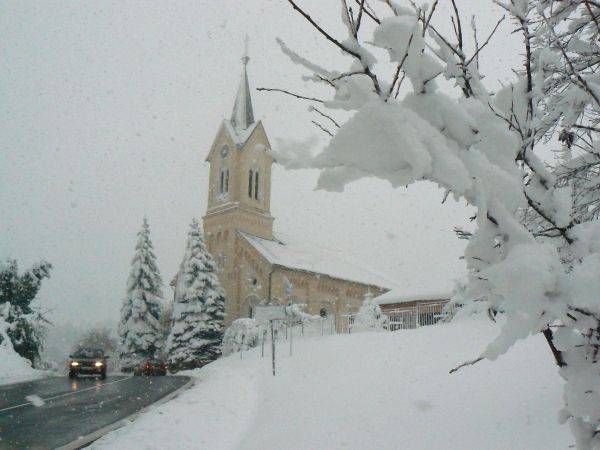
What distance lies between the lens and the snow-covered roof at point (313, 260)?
39.1 meters

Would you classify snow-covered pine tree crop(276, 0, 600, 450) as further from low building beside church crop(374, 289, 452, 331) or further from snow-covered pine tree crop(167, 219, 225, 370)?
snow-covered pine tree crop(167, 219, 225, 370)

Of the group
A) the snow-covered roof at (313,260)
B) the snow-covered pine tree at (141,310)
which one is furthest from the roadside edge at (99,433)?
the snow-covered pine tree at (141,310)

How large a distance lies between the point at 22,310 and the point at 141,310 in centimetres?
1201

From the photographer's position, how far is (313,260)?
43.0 metres

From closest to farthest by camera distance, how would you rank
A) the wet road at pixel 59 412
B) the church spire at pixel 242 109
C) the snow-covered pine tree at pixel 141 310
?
the wet road at pixel 59 412
the snow-covered pine tree at pixel 141 310
the church spire at pixel 242 109

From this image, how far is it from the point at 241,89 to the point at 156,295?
2222 cm

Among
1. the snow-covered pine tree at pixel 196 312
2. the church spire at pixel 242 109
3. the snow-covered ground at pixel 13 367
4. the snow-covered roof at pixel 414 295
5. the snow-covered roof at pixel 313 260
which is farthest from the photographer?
the church spire at pixel 242 109

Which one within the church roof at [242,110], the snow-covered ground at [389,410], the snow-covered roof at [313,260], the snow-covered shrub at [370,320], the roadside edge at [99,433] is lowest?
the roadside edge at [99,433]

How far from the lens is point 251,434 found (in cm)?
731

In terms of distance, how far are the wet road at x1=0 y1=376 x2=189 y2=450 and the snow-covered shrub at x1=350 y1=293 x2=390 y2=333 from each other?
39.4 feet

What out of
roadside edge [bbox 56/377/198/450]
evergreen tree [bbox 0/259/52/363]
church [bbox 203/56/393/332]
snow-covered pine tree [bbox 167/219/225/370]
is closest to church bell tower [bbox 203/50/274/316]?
church [bbox 203/56/393/332]

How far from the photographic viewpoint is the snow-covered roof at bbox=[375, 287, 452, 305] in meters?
27.9

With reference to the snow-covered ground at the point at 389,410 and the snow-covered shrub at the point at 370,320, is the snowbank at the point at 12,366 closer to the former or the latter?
the snow-covered ground at the point at 389,410

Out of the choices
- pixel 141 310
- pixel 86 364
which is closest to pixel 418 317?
pixel 86 364
